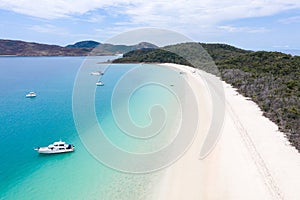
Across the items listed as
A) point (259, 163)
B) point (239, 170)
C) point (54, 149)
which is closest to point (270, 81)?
point (259, 163)

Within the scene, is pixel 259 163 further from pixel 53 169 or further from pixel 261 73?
pixel 261 73

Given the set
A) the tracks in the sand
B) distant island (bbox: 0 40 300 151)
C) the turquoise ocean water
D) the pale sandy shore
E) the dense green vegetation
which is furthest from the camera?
distant island (bbox: 0 40 300 151)

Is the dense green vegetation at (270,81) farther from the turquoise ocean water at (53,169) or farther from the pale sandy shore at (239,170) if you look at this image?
the turquoise ocean water at (53,169)

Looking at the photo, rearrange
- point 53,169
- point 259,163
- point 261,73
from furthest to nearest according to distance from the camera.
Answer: point 261,73, point 53,169, point 259,163

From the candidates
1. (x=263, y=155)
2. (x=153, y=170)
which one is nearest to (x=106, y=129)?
(x=153, y=170)

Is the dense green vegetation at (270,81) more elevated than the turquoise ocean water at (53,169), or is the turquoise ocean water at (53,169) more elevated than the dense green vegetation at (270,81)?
the dense green vegetation at (270,81)

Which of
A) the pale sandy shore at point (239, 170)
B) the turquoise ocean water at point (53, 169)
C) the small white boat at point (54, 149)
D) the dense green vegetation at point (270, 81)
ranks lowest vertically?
the turquoise ocean water at point (53, 169)

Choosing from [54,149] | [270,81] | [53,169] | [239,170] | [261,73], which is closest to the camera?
[239,170]

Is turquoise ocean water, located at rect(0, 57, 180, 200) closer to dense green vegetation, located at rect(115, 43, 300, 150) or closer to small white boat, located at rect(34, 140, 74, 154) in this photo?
small white boat, located at rect(34, 140, 74, 154)

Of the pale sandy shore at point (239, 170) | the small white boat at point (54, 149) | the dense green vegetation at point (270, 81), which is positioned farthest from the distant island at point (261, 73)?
the small white boat at point (54, 149)

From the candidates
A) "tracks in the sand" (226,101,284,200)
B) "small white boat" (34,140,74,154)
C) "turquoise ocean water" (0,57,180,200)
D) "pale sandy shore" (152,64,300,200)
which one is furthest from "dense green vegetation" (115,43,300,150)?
"small white boat" (34,140,74,154)
